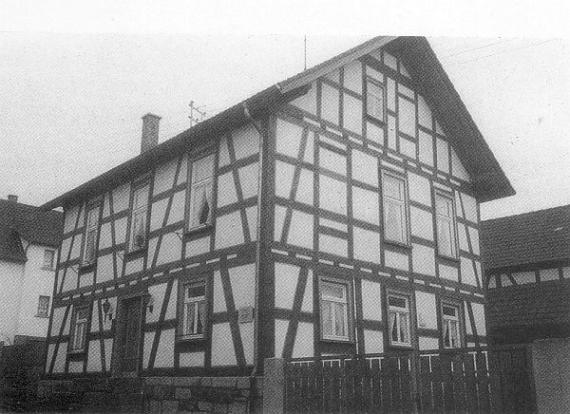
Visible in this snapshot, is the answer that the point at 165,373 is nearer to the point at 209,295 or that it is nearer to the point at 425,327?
the point at 209,295

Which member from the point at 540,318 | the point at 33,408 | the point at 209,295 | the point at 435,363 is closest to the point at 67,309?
the point at 33,408

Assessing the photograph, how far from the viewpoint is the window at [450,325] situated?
15.1 metres

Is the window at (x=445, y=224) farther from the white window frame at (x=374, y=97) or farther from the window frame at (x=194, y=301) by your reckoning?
the window frame at (x=194, y=301)

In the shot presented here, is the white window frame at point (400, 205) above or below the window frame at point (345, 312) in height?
above

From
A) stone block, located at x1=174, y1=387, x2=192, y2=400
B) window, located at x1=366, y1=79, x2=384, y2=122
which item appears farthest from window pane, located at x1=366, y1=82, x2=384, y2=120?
stone block, located at x1=174, y1=387, x2=192, y2=400

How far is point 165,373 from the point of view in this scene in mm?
13305

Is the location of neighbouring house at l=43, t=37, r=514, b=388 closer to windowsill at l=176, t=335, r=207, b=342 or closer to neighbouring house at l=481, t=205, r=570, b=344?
windowsill at l=176, t=335, r=207, b=342

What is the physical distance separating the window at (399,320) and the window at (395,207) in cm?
135

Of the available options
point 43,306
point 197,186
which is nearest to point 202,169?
point 197,186

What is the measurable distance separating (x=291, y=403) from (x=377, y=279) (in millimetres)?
4389

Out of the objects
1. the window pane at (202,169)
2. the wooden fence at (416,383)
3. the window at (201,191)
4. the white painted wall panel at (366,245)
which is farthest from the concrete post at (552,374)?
the window pane at (202,169)

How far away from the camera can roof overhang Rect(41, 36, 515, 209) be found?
12.9 metres

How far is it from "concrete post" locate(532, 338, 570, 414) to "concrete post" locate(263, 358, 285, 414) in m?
4.36

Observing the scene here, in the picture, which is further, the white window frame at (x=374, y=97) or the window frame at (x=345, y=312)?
the white window frame at (x=374, y=97)
